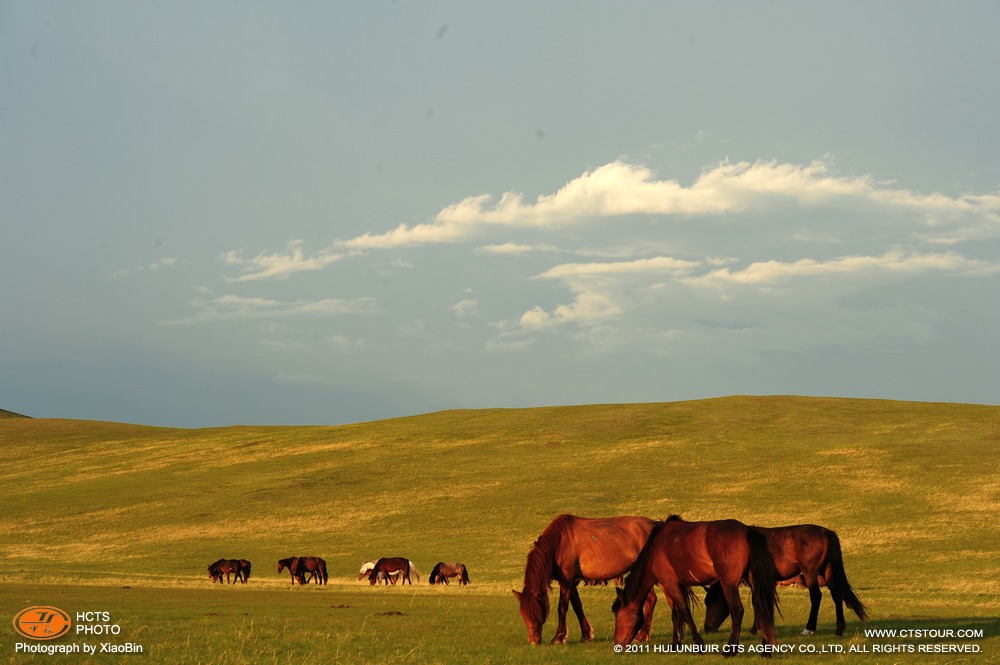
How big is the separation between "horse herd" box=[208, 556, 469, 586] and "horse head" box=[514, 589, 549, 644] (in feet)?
68.2

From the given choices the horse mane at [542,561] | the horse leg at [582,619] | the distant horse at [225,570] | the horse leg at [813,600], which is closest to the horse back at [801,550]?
the horse leg at [813,600]

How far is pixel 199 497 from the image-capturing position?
2564 inches

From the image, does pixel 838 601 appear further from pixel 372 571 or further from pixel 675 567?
pixel 372 571

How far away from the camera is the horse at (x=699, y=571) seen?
561 inches

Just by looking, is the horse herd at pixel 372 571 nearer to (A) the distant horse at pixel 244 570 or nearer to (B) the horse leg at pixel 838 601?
(A) the distant horse at pixel 244 570

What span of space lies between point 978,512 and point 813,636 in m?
36.0

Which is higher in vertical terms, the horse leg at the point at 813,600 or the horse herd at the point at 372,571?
the horse leg at the point at 813,600

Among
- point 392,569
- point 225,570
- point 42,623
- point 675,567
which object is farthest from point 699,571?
point 225,570

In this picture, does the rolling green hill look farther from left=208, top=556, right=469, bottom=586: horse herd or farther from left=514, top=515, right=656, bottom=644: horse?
left=514, top=515, right=656, bottom=644: horse

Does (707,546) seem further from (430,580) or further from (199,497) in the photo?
(199,497)

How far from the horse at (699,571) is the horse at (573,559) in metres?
1.08

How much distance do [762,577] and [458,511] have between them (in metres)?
42.6

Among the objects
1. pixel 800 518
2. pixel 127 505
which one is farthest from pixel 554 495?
pixel 127 505

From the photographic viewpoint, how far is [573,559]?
16750 millimetres
